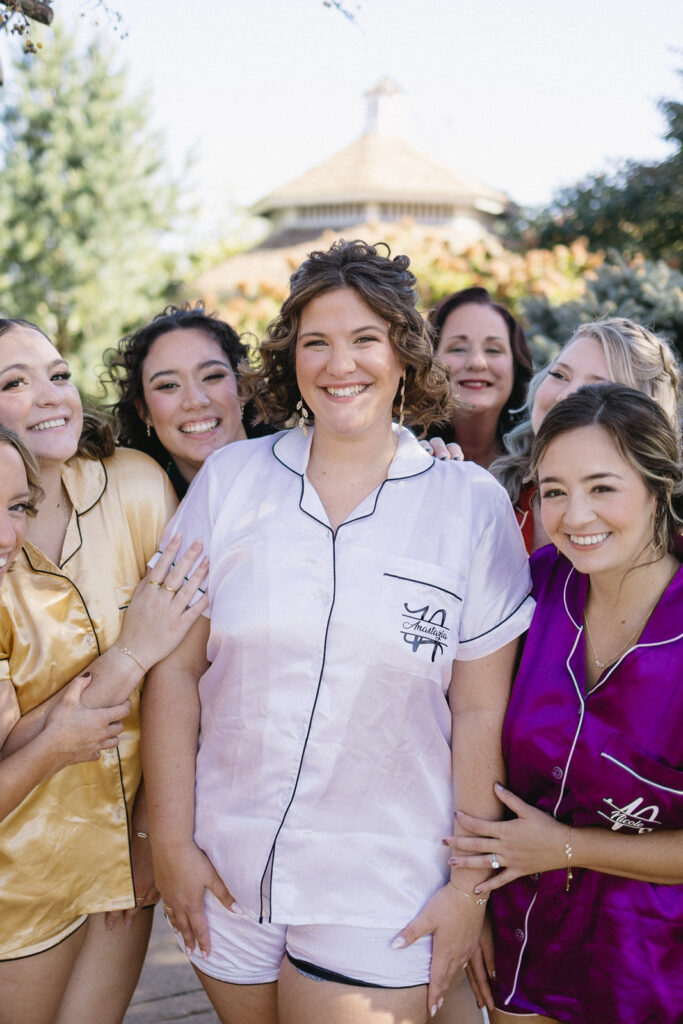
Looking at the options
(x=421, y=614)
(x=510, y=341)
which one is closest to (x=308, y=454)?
(x=421, y=614)

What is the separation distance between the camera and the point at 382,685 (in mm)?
2418

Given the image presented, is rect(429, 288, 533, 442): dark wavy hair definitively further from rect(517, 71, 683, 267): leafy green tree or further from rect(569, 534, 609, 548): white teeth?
rect(517, 71, 683, 267): leafy green tree

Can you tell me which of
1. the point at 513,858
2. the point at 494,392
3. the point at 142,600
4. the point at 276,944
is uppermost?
the point at 494,392

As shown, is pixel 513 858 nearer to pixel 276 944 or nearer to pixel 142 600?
pixel 276 944

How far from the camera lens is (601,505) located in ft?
7.86

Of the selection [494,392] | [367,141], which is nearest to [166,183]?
[367,141]

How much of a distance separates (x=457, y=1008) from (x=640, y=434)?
5.39ft

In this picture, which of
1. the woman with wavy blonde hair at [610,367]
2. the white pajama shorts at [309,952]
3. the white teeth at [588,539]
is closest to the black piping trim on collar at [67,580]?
the white pajama shorts at [309,952]

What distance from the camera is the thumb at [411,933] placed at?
241cm

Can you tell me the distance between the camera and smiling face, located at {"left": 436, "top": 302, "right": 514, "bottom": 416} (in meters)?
4.35

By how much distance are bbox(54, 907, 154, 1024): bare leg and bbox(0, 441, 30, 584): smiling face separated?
1.11 m

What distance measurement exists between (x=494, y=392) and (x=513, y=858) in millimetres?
2428

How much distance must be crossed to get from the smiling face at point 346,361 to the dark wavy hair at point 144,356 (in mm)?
888

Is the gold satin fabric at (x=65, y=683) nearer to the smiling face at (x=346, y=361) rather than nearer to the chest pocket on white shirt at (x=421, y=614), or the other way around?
the smiling face at (x=346, y=361)
